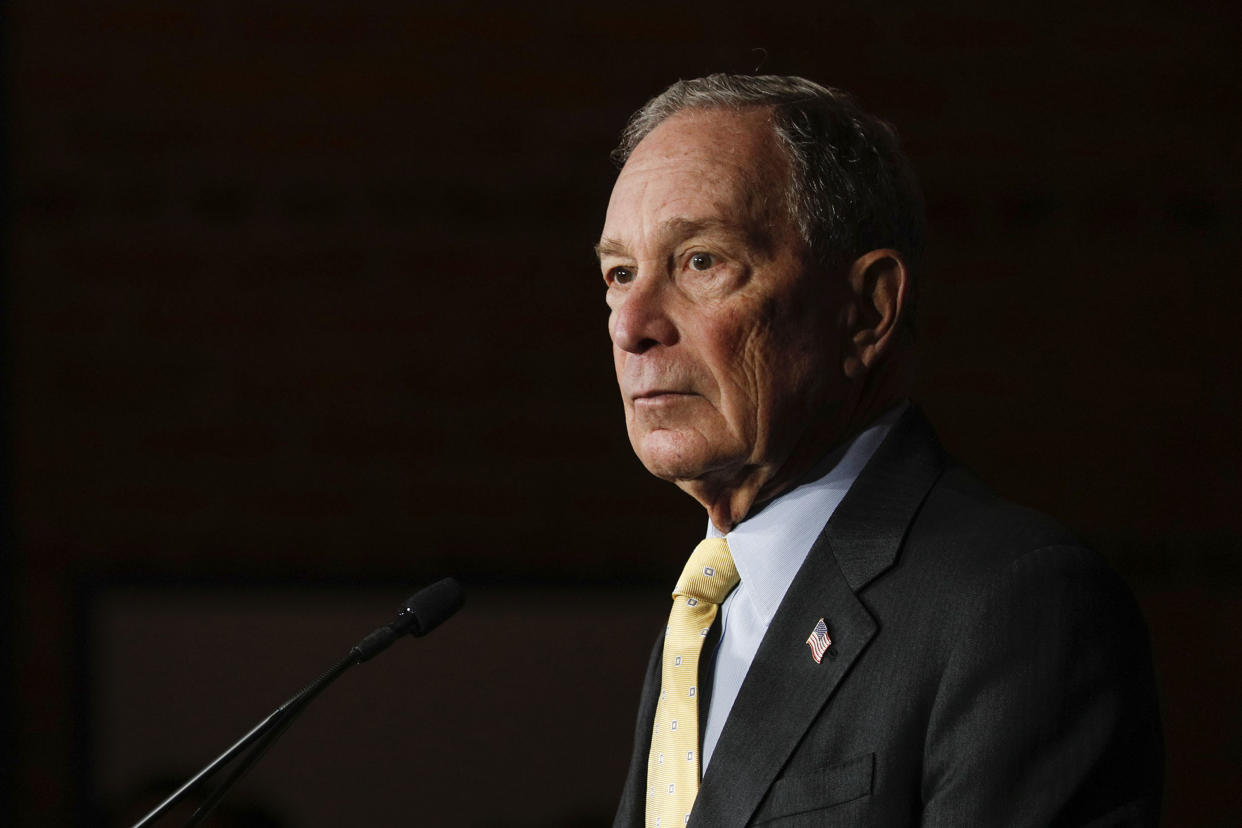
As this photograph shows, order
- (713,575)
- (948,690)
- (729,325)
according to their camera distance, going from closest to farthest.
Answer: (948,690) → (729,325) → (713,575)

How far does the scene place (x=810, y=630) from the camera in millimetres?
1416

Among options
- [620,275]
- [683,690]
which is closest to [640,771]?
[683,690]

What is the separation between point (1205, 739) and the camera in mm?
3615

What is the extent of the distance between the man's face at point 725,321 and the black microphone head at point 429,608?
9.9 inches

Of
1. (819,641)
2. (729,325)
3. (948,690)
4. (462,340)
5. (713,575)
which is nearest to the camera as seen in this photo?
(948,690)

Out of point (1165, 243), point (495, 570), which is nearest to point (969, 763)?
point (495, 570)

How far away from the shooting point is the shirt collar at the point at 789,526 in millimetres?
1535

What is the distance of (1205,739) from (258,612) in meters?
2.38

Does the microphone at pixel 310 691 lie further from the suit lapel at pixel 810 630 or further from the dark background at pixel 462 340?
the dark background at pixel 462 340

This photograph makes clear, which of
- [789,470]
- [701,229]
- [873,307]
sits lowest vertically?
[789,470]

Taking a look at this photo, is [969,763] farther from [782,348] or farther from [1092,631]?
[782,348]

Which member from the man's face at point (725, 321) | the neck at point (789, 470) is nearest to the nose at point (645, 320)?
the man's face at point (725, 321)

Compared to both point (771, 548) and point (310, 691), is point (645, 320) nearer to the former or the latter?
point (771, 548)

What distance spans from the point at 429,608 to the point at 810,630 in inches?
15.7
